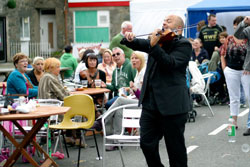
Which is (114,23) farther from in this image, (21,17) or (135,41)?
(135,41)

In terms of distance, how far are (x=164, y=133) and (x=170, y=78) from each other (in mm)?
579

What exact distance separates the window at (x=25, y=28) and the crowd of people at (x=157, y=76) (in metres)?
19.2

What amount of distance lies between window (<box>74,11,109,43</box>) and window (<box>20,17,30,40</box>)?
121 inches

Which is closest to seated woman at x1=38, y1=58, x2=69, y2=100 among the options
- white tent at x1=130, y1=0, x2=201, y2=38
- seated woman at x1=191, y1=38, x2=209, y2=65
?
seated woman at x1=191, y1=38, x2=209, y2=65

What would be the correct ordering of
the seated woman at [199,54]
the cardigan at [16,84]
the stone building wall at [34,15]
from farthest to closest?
the stone building wall at [34,15]
the seated woman at [199,54]
the cardigan at [16,84]

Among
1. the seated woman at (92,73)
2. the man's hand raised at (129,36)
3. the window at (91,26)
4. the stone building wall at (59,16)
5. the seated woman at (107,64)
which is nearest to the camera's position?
the man's hand raised at (129,36)

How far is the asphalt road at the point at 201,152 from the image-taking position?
313 inches

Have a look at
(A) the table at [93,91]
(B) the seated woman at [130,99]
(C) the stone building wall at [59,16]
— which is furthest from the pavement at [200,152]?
(C) the stone building wall at [59,16]

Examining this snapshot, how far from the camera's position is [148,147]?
5883 millimetres

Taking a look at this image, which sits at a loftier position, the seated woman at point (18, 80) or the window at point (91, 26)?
the window at point (91, 26)

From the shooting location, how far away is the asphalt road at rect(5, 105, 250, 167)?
26.1 ft

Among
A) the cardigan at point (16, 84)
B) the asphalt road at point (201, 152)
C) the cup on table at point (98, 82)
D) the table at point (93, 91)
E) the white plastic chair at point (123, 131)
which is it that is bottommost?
the asphalt road at point (201, 152)

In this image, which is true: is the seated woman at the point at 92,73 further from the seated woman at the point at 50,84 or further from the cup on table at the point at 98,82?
the seated woman at the point at 50,84

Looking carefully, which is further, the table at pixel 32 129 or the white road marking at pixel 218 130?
the white road marking at pixel 218 130
